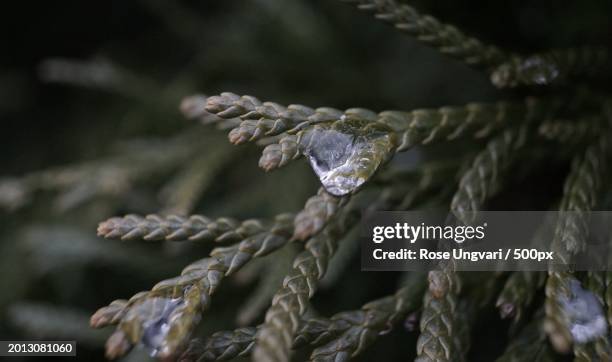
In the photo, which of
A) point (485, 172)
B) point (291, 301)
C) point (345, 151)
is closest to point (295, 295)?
point (291, 301)

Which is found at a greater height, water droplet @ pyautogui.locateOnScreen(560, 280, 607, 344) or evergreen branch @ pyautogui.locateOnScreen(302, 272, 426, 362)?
evergreen branch @ pyautogui.locateOnScreen(302, 272, 426, 362)

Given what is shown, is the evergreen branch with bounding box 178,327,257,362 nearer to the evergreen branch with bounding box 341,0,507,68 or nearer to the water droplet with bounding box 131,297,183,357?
the water droplet with bounding box 131,297,183,357

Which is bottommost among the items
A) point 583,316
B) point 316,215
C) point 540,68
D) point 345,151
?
point 583,316

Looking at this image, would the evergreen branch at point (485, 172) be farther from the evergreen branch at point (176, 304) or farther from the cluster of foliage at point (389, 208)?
the evergreen branch at point (176, 304)

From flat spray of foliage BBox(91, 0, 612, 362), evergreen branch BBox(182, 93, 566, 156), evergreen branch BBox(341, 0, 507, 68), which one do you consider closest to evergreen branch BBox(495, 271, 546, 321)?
flat spray of foliage BBox(91, 0, 612, 362)

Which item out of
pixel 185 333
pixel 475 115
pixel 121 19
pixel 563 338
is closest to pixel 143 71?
pixel 121 19

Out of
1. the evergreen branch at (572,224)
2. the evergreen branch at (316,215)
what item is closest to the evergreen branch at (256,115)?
the evergreen branch at (316,215)

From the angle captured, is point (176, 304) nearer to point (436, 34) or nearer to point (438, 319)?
point (438, 319)
